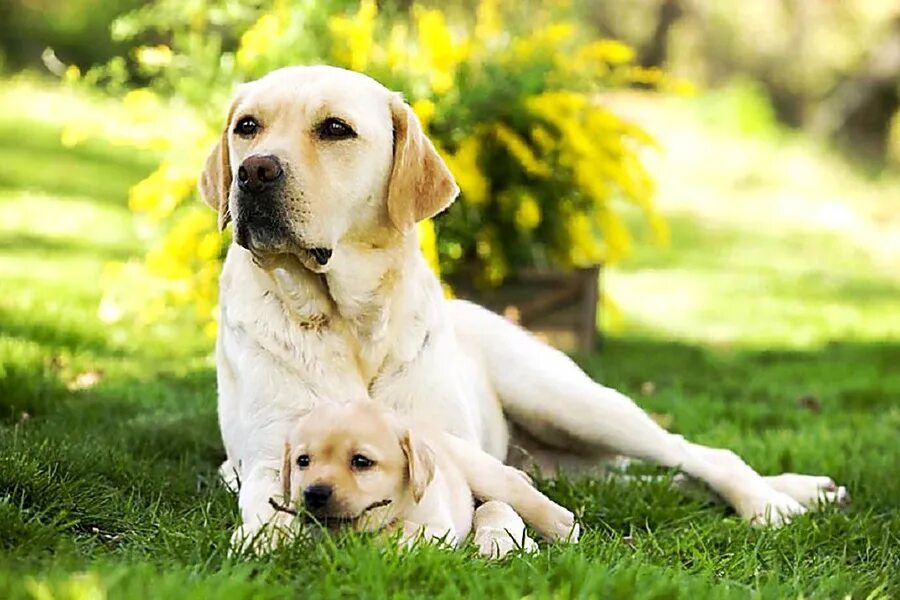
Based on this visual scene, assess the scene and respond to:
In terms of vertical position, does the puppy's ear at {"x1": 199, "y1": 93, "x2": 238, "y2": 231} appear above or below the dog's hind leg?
above

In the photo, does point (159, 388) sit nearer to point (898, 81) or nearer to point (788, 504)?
point (788, 504)

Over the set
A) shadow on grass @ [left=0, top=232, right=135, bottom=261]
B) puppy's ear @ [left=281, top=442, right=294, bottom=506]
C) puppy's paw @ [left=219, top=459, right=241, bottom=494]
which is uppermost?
puppy's ear @ [left=281, top=442, right=294, bottom=506]

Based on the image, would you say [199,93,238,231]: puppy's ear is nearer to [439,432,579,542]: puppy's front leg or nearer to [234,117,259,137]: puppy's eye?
[234,117,259,137]: puppy's eye

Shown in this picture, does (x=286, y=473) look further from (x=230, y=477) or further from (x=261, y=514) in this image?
(x=230, y=477)

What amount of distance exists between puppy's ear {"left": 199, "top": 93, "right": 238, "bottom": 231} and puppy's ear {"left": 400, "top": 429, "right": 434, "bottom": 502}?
0.98 m

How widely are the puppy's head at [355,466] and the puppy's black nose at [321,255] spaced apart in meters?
0.56

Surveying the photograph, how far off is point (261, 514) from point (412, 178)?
1.07 metres

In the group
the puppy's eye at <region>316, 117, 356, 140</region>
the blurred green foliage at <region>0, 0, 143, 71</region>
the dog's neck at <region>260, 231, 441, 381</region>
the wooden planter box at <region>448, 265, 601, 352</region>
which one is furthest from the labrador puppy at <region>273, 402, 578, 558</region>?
the blurred green foliage at <region>0, 0, 143, 71</region>

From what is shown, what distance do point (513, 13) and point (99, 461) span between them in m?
5.04

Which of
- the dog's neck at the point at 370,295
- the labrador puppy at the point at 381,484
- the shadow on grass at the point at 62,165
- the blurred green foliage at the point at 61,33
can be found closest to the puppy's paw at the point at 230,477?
the dog's neck at the point at 370,295

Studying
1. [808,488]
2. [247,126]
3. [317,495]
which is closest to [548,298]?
[808,488]

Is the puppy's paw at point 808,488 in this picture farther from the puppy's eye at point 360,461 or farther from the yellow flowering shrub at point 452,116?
the yellow flowering shrub at point 452,116

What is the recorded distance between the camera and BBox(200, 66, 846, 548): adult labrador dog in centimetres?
359

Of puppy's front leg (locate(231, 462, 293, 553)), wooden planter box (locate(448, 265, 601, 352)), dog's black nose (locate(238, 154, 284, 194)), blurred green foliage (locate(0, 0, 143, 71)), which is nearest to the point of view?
puppy's front leg (locate(231, 462, 293, 553))
